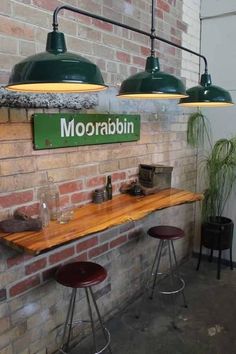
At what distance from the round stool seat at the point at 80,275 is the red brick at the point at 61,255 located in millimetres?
85

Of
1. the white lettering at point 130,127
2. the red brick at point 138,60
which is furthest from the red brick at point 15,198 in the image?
the red brick at point 138,60

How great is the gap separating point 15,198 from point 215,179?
2.27 metres

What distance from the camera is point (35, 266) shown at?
2.02 metres

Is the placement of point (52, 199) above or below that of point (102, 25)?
below

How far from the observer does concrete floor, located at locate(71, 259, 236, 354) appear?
2.34 meters

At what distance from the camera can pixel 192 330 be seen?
2.53 m

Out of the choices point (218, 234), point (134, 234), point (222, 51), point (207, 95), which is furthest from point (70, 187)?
point (222, 51)

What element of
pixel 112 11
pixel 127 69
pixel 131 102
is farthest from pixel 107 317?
pixel 112 11

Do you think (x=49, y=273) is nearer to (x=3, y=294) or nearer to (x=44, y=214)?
(x=3, y=294)

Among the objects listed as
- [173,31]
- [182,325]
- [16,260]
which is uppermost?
[173,31]

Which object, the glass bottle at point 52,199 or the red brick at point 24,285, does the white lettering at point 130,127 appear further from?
the red brick at point 24,285

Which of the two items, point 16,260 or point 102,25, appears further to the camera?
point 102,25

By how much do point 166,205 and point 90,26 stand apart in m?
1.34

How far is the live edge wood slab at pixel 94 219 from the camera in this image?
1.60 meters
